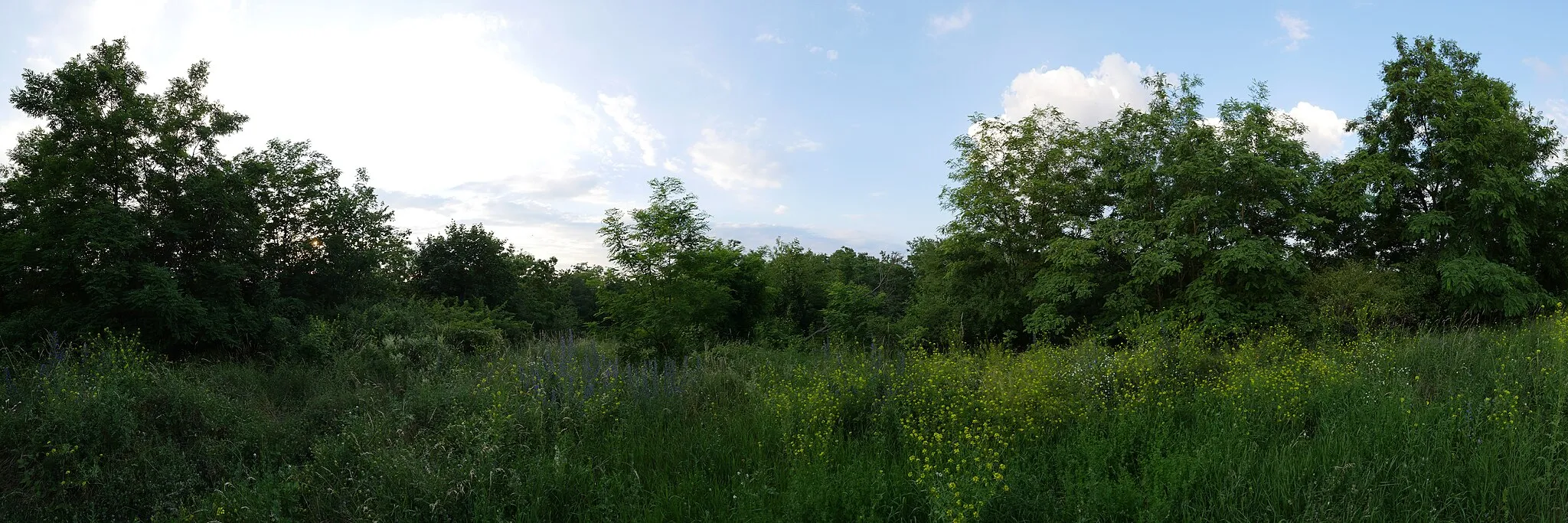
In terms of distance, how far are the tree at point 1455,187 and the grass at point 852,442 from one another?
851cm

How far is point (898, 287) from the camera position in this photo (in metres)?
27.5

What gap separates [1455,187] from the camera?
14.3 meters

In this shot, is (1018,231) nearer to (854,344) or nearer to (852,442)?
(854,344)

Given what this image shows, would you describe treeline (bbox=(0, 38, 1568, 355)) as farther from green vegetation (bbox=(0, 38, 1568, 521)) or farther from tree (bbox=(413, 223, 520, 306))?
tree (bbox=(413, 223, 520, 306))

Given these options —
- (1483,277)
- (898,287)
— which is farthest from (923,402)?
(898,287)

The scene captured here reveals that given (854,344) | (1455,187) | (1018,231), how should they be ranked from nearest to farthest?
(854,344), (1455,187), (1018,231)

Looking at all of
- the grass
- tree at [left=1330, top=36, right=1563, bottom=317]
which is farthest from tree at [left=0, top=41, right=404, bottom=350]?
tree at [left=1330, top=36, right=1563, bottom=317]

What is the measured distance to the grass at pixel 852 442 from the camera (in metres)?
3.58

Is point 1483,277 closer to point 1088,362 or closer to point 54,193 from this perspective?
point 1088,362

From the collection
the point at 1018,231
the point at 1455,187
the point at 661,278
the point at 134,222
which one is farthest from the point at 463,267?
the point at 1455,187

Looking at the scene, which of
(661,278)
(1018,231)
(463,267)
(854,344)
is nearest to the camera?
(854,344)

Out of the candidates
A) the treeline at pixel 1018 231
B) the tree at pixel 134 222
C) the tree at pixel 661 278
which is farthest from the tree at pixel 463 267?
the tree at pixel 661 278

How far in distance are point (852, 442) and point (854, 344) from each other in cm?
426

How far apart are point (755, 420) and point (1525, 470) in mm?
4443
